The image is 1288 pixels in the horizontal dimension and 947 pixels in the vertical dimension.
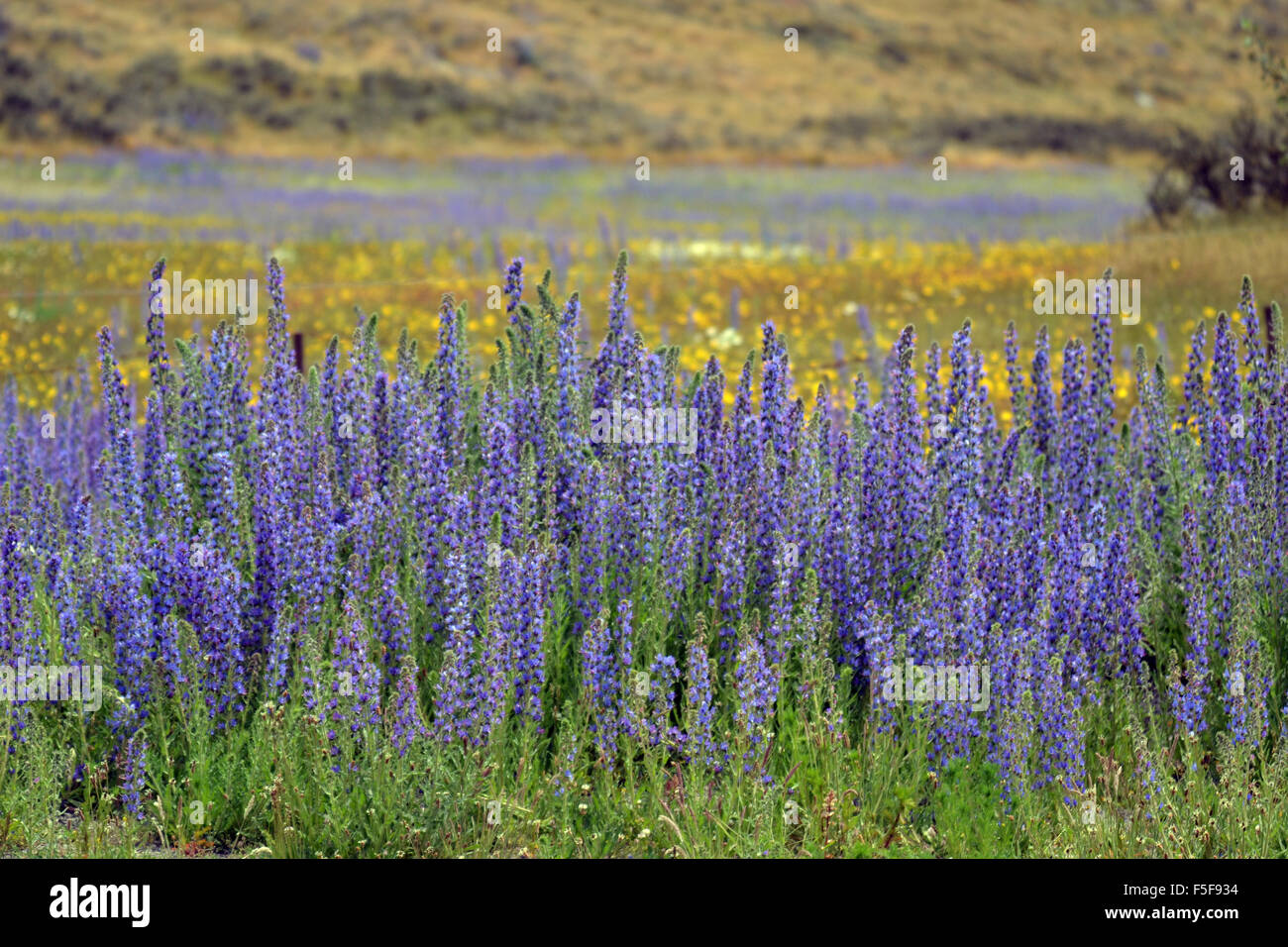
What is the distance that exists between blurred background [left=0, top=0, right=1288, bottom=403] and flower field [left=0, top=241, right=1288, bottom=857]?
3.04 metres

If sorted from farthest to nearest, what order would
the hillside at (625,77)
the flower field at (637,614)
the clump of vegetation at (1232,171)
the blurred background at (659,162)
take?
the hillside at (625,77), the clump of vegetation at (1232,171), the blurred background at (659,162), the flower field at (637,614)

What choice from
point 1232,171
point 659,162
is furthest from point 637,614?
point 659,162

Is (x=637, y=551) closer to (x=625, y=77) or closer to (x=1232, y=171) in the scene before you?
(x=1232, y=171)

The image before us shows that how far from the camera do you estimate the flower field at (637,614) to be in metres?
4.26

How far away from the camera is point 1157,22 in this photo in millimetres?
50969

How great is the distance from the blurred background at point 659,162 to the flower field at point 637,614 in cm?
304

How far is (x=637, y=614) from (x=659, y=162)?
33687mm

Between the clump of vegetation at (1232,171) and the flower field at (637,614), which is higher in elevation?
the clump of vegetation at (1232,171)

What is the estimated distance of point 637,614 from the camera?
5074 mm

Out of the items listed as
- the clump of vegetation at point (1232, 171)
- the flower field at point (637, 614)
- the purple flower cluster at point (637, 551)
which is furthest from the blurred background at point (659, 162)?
the flower field at point (637, 614)

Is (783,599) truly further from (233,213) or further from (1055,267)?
(233,213)

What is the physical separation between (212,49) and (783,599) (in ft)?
133

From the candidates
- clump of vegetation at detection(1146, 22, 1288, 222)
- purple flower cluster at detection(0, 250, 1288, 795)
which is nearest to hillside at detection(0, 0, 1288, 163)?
clump of vegetation at detection(1146, 22, 1288, 222)

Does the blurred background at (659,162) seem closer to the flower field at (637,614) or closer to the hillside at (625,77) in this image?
the hillside at (625,77)
